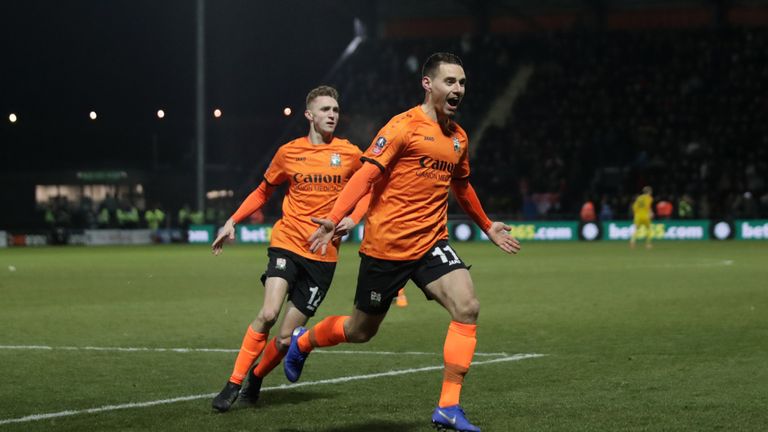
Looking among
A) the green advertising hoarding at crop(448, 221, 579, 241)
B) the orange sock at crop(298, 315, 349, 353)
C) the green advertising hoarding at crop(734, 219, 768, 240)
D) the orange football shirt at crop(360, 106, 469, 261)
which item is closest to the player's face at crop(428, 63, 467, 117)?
the orange football shirt at crop(360, 106, 469, 261)

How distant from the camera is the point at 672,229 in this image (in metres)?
42.7

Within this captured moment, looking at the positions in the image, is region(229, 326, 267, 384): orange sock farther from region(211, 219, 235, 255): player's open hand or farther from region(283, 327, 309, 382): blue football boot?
region(211, 219, 235, 255): player's open hand

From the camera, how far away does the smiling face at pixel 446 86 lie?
743 cm

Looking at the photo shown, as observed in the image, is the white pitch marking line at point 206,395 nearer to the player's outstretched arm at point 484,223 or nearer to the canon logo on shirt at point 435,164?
the player's outstretched arm at point 484,223

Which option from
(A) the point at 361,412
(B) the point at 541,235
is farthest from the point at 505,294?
(B) the point at 541,235

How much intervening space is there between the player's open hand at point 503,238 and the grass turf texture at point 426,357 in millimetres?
1072

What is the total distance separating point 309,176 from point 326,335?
4.70 ft

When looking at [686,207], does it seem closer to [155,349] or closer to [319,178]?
[155,349]

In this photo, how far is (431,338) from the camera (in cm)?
1286

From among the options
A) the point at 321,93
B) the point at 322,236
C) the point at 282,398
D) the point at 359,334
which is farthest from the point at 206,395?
the point at 322,236

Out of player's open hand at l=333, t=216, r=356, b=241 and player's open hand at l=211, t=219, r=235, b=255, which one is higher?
player's open hand at l=333, t=216, r=356, b=241

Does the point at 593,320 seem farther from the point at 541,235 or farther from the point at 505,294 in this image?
the point at 541,235

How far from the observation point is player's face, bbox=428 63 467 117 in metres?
7.42

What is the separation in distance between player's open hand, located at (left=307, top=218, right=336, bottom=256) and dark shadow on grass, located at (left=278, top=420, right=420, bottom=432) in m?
1.20
